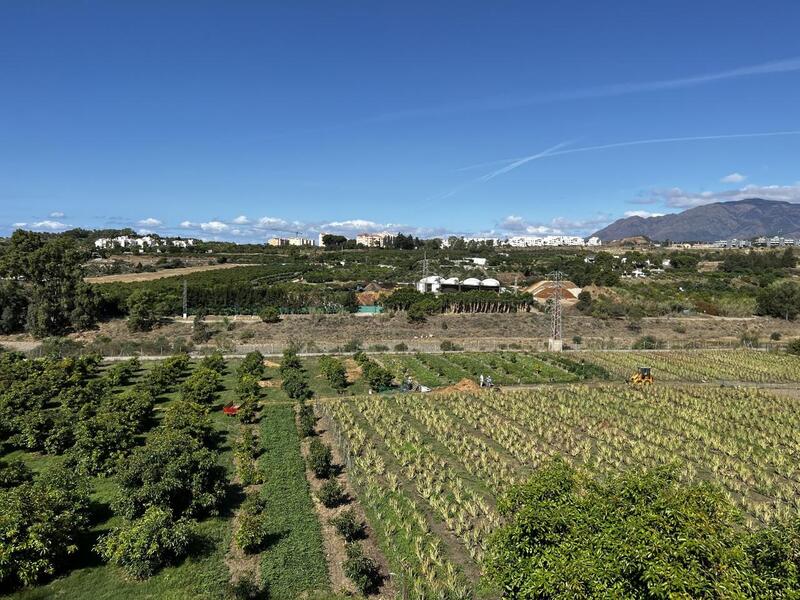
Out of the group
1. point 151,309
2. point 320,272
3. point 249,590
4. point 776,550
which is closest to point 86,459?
point 249,590

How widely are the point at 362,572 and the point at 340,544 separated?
2.10 m

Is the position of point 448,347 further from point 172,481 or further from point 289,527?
point 172,481

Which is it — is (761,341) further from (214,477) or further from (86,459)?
(86,459)

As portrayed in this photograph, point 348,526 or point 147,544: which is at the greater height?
point 147,544

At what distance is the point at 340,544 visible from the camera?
564 inches

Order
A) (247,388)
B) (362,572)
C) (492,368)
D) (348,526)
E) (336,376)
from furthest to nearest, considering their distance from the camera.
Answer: (492,368) < (336,376) < (247,388) < (348,526) < (362,572)

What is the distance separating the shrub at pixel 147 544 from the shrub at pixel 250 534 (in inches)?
52.3

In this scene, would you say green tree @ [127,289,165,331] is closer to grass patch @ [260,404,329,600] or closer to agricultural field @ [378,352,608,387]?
agricultural field @ [378,352,608,387]

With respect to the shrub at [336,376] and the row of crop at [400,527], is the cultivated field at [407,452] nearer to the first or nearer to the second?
the row of crop at [400,527]

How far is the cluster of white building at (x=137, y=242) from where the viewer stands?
5000 inches

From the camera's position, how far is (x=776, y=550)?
8445mm

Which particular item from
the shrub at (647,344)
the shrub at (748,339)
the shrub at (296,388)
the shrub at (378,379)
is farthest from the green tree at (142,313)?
the shrub at (748,339)

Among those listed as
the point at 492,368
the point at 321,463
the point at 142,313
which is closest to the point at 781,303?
the point at 492,368

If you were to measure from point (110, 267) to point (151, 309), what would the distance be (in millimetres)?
44930
